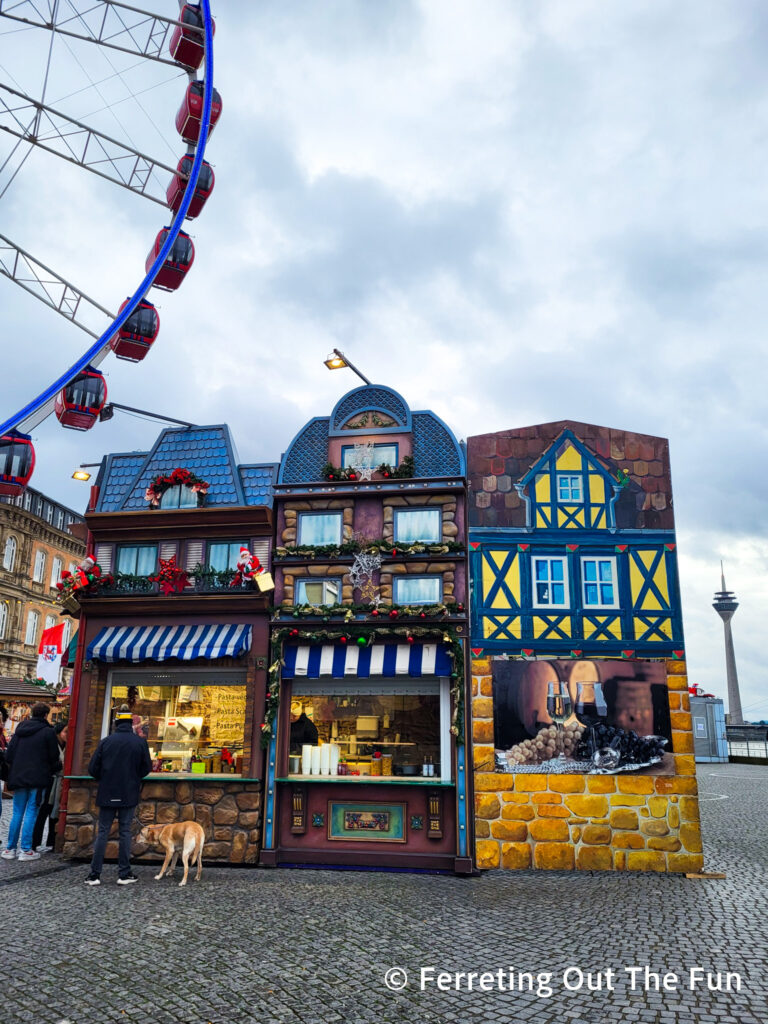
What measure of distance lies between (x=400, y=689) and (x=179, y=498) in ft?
18.9

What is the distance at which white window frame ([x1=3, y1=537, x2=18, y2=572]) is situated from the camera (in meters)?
41.2

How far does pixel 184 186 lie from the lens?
16.2 meters

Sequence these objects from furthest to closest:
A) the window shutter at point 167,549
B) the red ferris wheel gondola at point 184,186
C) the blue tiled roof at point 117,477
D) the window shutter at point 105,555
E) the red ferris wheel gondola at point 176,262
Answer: the red ferris wheel gondola at point 176,262, the red ferris wheel gondola at point 184,186, the blue tiled roof at point 117,477, the window shutter at point 105,555, the window shutter at point 167,549

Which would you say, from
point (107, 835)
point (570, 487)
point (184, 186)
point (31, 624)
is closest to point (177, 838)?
point (107, 835)

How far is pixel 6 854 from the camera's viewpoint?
41.6 feet

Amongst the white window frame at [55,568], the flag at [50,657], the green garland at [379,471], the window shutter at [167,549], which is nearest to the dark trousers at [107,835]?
the window shutter at [167,549]

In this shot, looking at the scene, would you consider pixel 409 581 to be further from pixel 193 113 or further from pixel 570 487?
pixel 193 113

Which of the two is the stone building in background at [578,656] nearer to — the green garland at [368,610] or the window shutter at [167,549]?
the green garland at [368,610]

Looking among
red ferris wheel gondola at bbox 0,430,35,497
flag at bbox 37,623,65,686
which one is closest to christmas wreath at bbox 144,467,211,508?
red ferris wheel gondola at bbox 0,430,35,497

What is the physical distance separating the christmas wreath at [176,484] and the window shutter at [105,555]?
1.24 metres

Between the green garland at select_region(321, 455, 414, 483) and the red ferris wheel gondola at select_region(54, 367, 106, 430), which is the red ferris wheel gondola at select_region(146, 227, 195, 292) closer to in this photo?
the red ferris wheel gondola at select_region(54, 367, 106, 430)

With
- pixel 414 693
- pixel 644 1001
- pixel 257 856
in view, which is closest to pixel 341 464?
pixel 414 693

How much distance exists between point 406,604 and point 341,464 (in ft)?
10.2

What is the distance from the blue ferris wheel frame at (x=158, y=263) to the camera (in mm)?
14414
